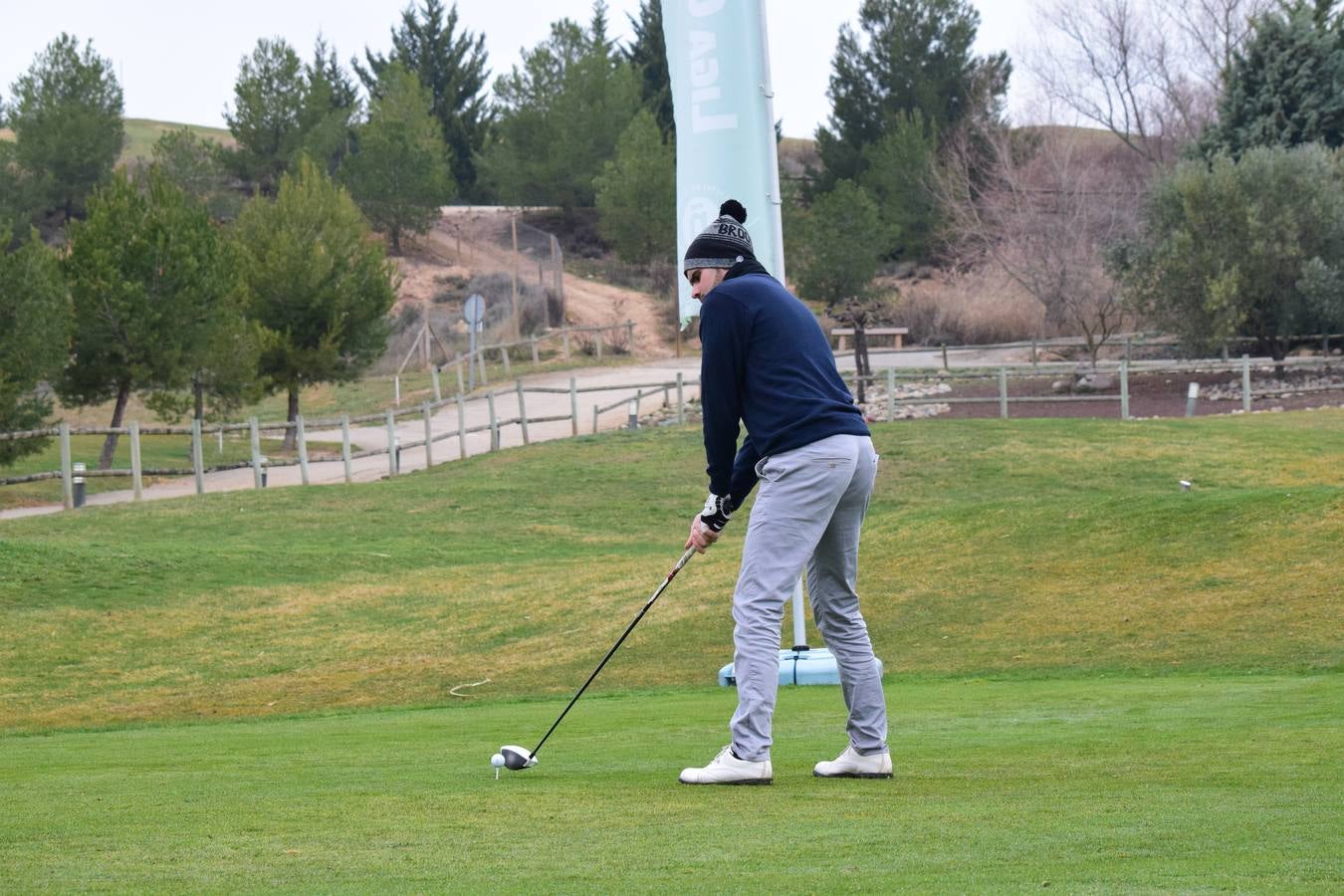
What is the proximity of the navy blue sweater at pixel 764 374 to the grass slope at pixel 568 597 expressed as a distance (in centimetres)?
666

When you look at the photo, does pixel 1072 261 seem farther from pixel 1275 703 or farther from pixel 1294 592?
pixel 1275 703

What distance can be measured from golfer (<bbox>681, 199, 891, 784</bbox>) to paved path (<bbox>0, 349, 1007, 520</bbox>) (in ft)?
83.0

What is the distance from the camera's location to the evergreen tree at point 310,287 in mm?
45562

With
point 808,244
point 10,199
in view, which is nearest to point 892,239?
point 808,244

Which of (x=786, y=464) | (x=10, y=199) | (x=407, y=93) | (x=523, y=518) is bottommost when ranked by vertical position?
(x=523, y=518)

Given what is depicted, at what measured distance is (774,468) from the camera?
228 inches

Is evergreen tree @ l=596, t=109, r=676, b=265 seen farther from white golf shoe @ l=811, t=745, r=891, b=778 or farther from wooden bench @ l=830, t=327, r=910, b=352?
white golf shoe @ l=811, t=745, r=891, b=778

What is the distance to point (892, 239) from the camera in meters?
68.8

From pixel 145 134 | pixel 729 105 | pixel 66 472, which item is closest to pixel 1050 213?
pixel 66 472

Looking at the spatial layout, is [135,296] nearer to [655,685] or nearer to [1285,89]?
[655,685]

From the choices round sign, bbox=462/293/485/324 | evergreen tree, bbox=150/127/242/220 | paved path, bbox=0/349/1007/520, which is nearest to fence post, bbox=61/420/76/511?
paved path, bbox=0/349/1007/520

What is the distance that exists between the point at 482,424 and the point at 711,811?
42145 millimetres

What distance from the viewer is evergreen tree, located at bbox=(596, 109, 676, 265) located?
69188mm

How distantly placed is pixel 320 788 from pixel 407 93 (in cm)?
7769
